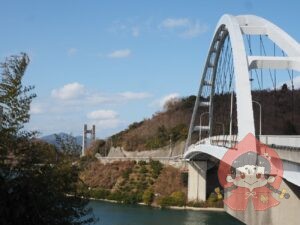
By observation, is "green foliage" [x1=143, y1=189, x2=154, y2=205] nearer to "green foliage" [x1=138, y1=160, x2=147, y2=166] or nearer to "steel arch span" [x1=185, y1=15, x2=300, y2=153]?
"green foliage" [x1=138, y1=160, x2=147, y2=166]

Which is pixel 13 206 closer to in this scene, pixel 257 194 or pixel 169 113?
pixel 257 194

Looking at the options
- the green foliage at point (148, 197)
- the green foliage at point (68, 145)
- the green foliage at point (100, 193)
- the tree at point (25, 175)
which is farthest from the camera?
the green foliage at point (100, 193)

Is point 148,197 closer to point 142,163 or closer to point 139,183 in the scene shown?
point 139,183

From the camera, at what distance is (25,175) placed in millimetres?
6418

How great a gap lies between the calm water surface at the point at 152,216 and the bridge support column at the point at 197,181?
12.7ft

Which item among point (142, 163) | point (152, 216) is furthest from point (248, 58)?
point (142, 163)

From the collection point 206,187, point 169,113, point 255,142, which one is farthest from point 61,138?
point 169,113

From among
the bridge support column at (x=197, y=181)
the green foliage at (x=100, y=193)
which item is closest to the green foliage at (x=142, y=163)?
the green foliage at (x=100, y=193)

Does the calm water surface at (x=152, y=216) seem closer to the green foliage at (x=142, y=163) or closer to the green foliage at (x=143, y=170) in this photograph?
the green foliage at (x=143, y=170)

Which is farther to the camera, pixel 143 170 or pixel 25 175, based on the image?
pixel 143 170

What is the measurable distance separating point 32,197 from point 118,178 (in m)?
46.1

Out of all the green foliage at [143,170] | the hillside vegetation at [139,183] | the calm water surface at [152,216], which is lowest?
the calm water surface at [152,216]

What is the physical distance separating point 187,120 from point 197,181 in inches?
825

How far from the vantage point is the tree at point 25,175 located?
238 inches
